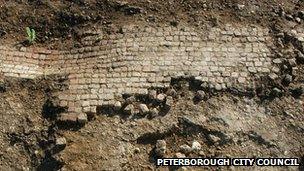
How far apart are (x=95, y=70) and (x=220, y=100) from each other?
1.85 m

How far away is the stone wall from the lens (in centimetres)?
665

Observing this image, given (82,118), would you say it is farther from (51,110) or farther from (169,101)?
(169,101)

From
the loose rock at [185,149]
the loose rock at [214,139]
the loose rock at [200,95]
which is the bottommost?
the loose rock at [185,149]

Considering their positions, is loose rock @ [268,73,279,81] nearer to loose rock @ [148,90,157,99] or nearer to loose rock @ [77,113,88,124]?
loose rock @ [148,90,157,99]

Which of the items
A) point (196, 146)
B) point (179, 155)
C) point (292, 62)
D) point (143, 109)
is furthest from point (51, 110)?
point (292, 62)

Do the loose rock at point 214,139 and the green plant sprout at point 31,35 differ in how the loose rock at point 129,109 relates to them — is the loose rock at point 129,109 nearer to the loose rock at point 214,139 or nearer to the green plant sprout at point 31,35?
the loose rock at point 214,139

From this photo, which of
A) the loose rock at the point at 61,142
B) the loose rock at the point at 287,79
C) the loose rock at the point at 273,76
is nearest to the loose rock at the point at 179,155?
the loose rock at the point at 61,142

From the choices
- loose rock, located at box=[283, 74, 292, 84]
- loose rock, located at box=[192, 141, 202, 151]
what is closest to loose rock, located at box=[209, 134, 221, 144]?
loose rock, located at box=[192, 141, 202, 151]

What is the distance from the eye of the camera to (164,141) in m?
6.14

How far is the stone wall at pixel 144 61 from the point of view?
21.8ft

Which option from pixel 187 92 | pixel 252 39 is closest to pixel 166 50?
pixel 187 92

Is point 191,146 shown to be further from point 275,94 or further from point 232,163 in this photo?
point 275,94

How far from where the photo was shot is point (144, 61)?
6938 millimetres

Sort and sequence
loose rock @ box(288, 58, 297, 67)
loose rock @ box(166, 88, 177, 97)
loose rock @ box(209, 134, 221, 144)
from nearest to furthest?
loose rock @ box(209, 134, 221, 144)
loose rock @ box(166, 88, 177, 97)
loose rock @ box(288, 58, 297, 67)
